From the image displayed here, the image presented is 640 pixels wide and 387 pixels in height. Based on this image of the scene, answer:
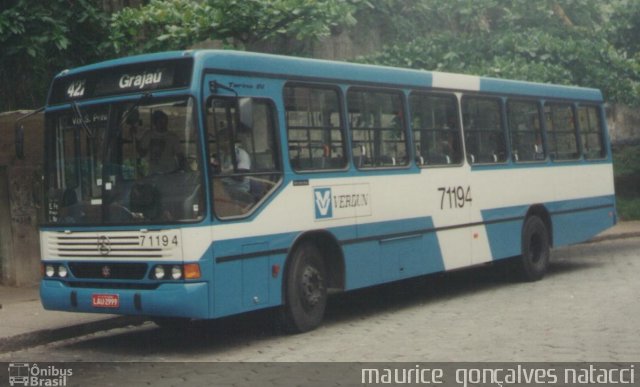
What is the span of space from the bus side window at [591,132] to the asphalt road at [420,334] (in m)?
2.83

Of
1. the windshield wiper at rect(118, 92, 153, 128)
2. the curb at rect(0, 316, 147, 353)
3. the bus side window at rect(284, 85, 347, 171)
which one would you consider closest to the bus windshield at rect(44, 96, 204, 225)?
the windshield wiper at rect(118, 92, 153, 128)

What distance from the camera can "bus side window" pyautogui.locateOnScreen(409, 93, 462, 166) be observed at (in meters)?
13.0

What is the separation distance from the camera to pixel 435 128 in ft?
43.8

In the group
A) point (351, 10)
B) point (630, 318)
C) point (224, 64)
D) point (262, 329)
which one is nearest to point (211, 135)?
point (224, 64)

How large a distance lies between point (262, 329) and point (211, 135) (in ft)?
8.05

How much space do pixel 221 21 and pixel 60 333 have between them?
561 centimetres

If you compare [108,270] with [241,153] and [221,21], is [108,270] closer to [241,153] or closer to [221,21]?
[241,153]

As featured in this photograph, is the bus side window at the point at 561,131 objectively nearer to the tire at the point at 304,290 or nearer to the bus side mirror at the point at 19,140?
the tire at the point at 304,290

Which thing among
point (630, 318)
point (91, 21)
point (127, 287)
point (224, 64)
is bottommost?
point (630, 318)

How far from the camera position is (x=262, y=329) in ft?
37.4

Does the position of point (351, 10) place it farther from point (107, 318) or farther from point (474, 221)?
point (107, 318)

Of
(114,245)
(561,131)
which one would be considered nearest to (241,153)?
(114,245)

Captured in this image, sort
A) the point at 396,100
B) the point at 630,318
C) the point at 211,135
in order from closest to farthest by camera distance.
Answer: the point at 211,135 < the point at 630,318 < the point at 396,100

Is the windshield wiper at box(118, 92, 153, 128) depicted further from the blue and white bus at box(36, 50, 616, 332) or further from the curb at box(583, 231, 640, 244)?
the curb at box(583, 231, 640, 244)
